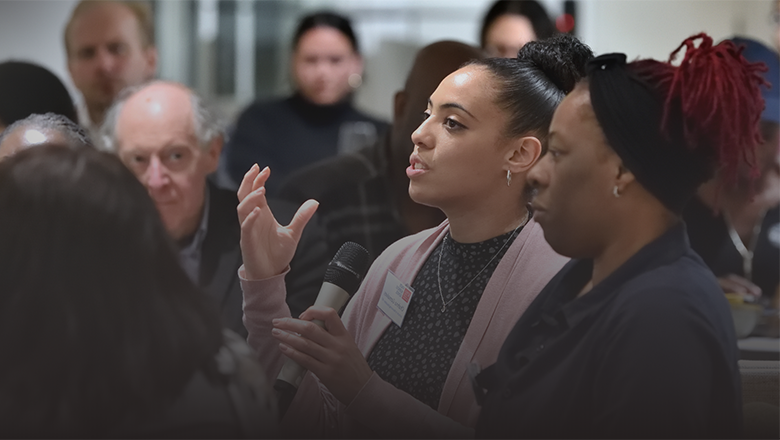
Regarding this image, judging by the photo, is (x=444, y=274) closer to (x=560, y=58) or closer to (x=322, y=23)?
(x=560, y=58)

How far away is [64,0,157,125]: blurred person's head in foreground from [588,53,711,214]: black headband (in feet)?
3.63

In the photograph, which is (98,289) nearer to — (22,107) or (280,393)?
(280,393)

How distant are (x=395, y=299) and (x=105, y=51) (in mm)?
1023

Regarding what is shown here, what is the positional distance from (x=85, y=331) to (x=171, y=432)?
0.21 metres

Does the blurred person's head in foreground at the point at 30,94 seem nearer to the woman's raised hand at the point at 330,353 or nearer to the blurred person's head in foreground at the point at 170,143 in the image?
the blurred person's head in foreground at the point at 170,143

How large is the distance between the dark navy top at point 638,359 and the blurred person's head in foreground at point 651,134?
6 cm

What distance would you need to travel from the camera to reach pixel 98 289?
1.25m

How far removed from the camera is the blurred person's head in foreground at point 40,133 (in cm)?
147

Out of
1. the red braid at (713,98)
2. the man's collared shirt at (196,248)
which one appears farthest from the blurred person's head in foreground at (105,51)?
the red braid at (713,98)

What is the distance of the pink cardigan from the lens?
1335 mm

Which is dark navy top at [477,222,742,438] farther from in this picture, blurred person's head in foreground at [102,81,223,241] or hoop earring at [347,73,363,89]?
hoop earring at [347,73,363,89]

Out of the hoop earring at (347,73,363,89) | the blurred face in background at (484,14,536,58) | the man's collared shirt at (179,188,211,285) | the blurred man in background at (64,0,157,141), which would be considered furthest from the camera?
the hoop earring at (347,73,363,89)

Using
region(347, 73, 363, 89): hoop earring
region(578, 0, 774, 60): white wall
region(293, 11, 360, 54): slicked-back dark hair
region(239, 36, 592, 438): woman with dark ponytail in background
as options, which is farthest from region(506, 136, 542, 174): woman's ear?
region(293, 11, 360, 54): slicked-back dark hair

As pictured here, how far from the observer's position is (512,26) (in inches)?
77.3
